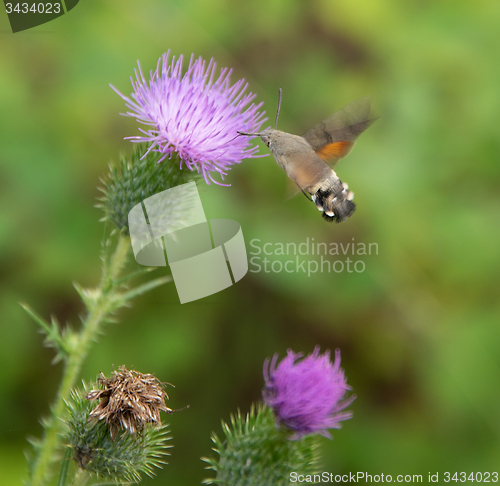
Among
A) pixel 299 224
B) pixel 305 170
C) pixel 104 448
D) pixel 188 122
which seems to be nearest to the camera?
pixel 104 448

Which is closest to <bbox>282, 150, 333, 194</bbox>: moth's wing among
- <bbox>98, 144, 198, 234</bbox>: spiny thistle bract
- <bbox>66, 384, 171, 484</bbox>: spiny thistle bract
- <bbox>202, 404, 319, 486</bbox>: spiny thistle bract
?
<bbox>98, 144, 198, 234</bbox>: spiny thistle bract

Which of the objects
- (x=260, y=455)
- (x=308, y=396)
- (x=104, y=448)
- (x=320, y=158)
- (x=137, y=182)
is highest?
(x=137, y=182)

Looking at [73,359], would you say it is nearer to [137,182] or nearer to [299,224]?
[137,182]

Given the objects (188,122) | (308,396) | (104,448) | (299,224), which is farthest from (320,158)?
(104,448)

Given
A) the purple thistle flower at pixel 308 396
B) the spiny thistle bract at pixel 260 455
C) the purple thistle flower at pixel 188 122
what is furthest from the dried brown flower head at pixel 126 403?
the purple thistle flower at pixel 188 122

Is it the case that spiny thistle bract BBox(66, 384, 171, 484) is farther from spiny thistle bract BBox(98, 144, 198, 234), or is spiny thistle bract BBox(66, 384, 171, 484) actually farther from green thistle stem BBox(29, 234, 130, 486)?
spiny thistle bract BBox(98, 144, 198, 234)
